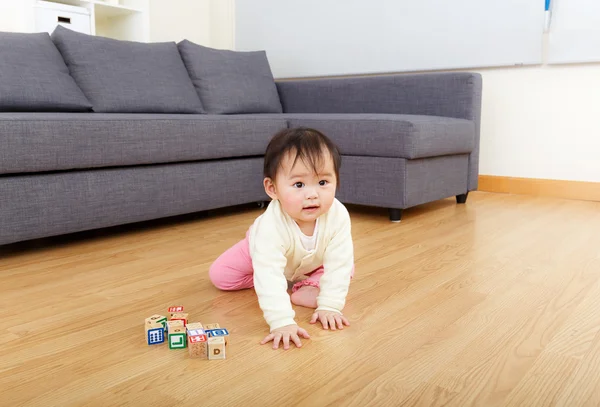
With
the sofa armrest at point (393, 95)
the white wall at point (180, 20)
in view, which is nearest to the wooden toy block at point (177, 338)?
the sofa armrest at point (393, 95)

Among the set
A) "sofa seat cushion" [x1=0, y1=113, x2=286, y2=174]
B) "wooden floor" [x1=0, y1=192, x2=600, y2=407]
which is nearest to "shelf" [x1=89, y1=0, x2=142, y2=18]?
"sofa seat cushion" [x1=0, y1=113, x2=286, y2=174]

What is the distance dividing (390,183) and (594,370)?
5.04 feet

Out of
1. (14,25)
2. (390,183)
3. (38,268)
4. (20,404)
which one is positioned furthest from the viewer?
(14,25)

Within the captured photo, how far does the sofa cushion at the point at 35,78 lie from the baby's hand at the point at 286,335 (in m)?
1.64

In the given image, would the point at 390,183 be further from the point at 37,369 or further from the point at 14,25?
the point at 14,25

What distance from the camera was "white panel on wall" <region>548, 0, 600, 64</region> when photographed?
113 inches

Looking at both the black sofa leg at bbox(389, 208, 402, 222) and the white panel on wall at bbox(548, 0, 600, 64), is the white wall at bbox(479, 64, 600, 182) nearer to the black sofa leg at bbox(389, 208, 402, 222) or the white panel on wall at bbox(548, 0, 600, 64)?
the white panel on wall at bbox(548, 0, 600, 64)

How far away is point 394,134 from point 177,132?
0.91 metres

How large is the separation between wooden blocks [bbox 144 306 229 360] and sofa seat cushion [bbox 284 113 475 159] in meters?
1.46

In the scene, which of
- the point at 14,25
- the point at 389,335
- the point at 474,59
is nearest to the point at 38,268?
the point at 389,335

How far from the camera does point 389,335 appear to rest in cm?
115

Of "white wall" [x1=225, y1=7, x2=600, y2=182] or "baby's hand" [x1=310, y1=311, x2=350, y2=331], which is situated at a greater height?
"white wall" [x1=225, y1=7, x2=600, y2=182]

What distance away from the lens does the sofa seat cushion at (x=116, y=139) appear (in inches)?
68.6

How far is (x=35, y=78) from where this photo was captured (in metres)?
2.30
